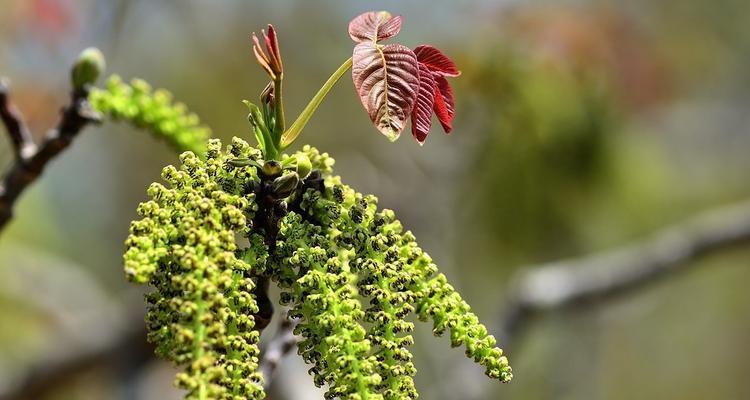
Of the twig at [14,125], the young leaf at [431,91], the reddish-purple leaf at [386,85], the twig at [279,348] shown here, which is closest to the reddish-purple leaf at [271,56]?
the reddish-purple leaf at [386,85]

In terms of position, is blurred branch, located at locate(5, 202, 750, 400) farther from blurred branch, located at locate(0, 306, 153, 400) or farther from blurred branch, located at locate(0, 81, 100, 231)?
blurred branch, located at locate(0, 81, 100, 231)

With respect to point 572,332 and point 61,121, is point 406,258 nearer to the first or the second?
point 61,121

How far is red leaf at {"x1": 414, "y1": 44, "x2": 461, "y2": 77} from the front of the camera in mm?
1327

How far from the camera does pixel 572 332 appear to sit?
561 cm

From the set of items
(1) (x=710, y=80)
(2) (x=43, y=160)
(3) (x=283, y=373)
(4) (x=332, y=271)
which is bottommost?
(4) (x=332, y=271)

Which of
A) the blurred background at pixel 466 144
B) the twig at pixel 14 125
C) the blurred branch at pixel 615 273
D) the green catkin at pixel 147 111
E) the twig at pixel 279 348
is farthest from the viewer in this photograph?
the blurred background at pixel 466 144

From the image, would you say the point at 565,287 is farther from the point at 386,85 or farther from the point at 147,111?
the point at 386,85

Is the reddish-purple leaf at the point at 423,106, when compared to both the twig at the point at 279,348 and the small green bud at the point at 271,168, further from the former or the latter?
the twig at the point at 279,348

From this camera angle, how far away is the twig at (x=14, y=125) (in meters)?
1.57

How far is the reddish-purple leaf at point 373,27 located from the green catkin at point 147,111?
0.63 m

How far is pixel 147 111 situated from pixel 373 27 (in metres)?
0.74

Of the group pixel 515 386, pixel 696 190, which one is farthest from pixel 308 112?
pixel 696 190

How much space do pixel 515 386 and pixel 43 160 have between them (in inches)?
301

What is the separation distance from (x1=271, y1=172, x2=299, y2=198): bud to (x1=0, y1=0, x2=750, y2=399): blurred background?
2.31 meters
